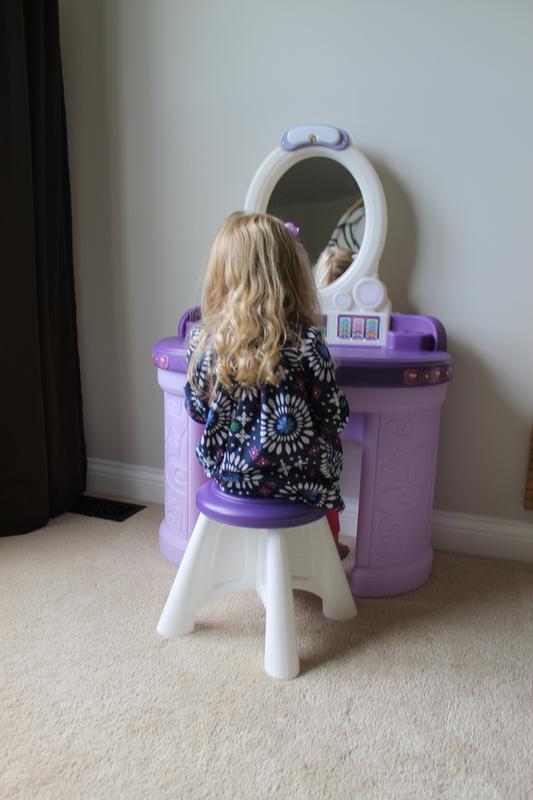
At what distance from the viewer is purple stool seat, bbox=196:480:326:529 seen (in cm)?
118

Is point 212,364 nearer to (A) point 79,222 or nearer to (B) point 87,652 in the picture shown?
(B) point 87,652

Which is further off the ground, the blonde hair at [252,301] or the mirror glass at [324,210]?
the mirror glass at [324,210]

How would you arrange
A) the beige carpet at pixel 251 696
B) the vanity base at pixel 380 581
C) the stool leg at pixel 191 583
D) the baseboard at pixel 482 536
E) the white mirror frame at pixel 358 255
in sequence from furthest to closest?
1. the baseboard at pixel 482 536
2. the white mirror frame at pixel 358 255
3. the vanity base at pixel 380 581
4. the stool leg at pixel 191 583
5. the beige carpet at pixel 251 696

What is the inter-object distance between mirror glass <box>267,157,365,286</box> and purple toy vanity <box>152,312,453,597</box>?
25 cm

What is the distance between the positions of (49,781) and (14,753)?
0.32 ft

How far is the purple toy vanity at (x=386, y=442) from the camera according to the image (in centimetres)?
144

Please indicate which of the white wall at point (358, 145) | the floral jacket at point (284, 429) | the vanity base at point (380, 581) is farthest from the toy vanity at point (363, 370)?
the floral jacket at point (284, 429)

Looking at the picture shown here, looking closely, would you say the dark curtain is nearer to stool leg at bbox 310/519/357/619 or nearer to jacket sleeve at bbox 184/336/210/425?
jacket sleeve at bbox 184/336/210/425

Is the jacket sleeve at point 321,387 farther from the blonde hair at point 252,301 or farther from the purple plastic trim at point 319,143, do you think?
the purple plastic trim at point 319,143

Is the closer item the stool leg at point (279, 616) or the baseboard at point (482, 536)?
the stool leg at point (279, 616)

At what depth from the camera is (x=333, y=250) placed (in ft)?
5.67

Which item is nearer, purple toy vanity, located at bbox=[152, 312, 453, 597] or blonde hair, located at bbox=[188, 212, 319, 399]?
blonde hair, located at bbox=[188, 212, 319, 399]

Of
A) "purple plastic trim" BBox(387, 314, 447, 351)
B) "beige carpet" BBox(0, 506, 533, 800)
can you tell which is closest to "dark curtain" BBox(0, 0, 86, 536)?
"beige carpet" BBox(0, 506, 533, 800)

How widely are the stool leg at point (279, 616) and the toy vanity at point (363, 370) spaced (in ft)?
1.22
